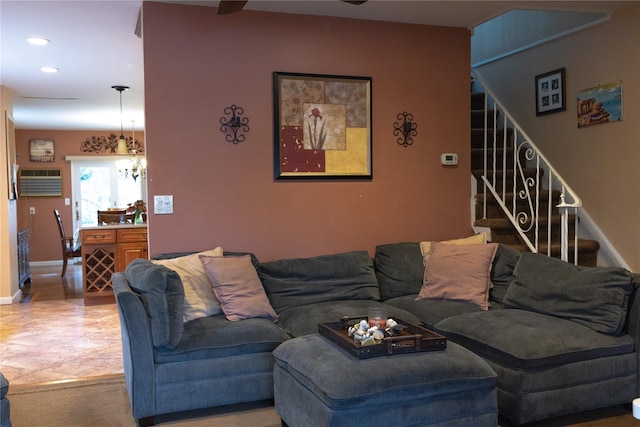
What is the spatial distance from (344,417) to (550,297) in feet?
5.35

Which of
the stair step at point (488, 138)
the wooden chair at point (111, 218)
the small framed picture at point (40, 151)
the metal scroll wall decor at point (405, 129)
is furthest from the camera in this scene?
the small framed picture at point (40, 151)

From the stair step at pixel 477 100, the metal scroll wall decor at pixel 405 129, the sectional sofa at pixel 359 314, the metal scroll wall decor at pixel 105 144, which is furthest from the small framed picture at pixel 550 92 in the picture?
the metal scroll wall decor at pixel 105 144

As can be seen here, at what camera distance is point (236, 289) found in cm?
334

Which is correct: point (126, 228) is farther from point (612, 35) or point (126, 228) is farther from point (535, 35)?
point (612, 35)

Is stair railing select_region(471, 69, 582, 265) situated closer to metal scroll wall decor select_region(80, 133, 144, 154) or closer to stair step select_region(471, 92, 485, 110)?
stair step select_region(471, 92, 485, 110)

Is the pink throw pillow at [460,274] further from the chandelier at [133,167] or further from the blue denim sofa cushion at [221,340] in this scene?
the chandelier at [133,167]

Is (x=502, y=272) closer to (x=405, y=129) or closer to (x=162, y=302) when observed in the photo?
(x=405, y=129)

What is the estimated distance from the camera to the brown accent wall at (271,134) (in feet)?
12.3

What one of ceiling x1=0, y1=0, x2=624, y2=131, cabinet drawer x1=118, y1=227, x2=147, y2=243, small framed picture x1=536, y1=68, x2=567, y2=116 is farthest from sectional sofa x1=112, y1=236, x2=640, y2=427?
cabinet drawer x1=118, y1=227, x2=147, y2=243

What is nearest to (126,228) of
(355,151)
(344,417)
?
(355,151)

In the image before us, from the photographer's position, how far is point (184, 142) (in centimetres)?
379

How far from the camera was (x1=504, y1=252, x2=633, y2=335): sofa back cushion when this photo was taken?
2924 millimetres

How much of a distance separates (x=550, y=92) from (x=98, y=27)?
4.02 metres

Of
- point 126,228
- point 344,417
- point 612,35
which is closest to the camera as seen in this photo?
point 344,417
